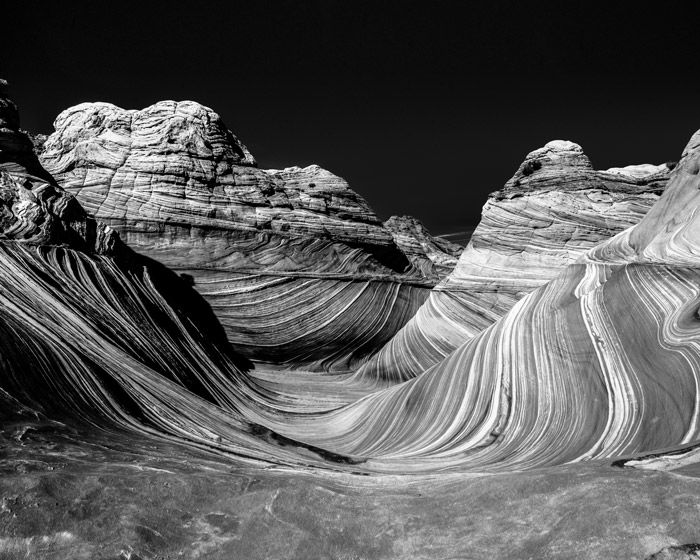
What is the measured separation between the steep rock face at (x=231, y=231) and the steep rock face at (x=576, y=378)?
1487 millimetres

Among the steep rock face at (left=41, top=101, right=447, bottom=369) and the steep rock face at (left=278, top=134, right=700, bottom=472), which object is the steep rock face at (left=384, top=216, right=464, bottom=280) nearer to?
the steep rock face at (left=41, top=101, right=447, bottom=369)

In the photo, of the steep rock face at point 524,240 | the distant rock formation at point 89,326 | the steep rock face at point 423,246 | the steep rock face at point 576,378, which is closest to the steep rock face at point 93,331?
the distant rock formation at point 89,326

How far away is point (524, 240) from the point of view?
14.5 feet

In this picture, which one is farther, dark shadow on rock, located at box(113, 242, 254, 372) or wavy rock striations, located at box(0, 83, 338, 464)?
dark shadow on rock, located at box(113, 242, 254, 372)

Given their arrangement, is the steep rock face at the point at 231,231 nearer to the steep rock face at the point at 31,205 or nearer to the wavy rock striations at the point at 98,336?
the wavy rock striations at the point at 98,336

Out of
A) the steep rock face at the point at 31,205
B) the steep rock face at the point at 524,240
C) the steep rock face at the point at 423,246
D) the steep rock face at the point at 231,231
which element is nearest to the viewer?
the steep rock face at the point at 31,205

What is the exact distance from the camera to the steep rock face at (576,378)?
1.89 metres

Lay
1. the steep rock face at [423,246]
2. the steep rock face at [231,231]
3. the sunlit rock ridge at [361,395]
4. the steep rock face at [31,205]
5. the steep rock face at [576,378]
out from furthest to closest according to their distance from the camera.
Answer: the steep rock face at [423,246]
the steep rock face at [231,231]
the steep rock face at [31,205]
the steep rock face at [576,378]
the sunlit rock ridge at [361,395]

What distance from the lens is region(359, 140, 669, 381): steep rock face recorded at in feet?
13.6

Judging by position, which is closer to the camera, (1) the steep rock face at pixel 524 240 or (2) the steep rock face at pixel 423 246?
(1) the steep rock face at pixel 524 240

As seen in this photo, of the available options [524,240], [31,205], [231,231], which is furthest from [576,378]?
[231,231]

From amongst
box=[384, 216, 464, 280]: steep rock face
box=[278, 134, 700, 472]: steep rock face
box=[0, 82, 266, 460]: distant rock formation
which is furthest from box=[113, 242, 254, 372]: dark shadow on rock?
box=[384, 216, 464, 280]: steep rock face

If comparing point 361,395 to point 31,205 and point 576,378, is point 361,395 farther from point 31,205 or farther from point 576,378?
point 31,205

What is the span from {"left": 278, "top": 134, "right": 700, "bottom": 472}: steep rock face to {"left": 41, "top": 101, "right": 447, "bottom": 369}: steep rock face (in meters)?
1.49
